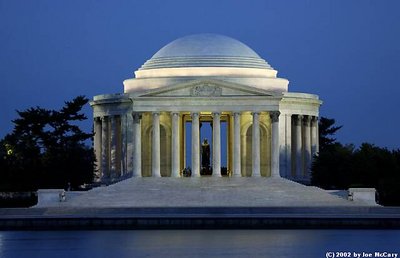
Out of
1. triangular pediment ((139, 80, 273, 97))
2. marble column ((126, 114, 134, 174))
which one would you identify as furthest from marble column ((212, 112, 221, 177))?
marble column ((126, 114, 134, 174))

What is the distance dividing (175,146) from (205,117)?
8485mm

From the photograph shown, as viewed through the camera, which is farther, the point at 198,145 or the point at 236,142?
the point at 198,145

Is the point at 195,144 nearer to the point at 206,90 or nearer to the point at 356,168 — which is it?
the point at 206,90

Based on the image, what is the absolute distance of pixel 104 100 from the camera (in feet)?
535

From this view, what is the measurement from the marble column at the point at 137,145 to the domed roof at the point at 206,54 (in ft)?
24.4

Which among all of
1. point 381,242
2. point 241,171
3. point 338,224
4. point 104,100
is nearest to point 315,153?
point 241,171

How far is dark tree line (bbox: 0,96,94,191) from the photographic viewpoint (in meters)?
157

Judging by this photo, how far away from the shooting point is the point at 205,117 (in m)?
161

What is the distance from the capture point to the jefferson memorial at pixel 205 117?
5994 inches

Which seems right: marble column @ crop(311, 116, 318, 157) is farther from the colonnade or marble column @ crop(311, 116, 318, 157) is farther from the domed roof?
the domed roof

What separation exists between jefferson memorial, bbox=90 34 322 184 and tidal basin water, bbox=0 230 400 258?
39.2 meters

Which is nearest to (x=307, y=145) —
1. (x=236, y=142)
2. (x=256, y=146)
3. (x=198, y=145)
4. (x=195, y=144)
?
(x=256, y=146)

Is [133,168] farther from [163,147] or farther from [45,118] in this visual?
[45,118]

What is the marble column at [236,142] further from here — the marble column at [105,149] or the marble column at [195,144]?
the marble column at [105,149]
